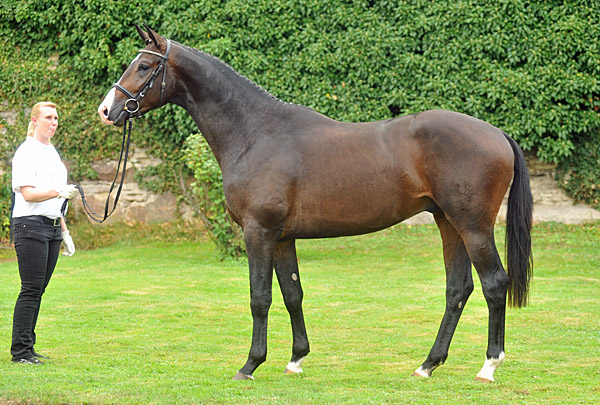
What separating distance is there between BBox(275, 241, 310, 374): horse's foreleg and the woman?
1.73m

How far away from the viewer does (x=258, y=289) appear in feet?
16.9

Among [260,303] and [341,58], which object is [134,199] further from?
[260,303]

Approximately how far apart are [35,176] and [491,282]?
3616 millimetres

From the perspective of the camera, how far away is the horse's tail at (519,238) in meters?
5.23

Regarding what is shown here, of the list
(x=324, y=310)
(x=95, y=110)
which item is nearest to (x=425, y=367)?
(x=324, y=310)

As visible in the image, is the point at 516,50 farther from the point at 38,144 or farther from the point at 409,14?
the point at 38,144

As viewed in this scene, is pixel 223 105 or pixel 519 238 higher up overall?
pixel 223 105

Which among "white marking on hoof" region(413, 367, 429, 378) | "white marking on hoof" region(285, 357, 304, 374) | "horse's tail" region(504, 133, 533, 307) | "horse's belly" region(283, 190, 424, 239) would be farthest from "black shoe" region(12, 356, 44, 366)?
"horse's tail" region(504, 133, 533, 307)

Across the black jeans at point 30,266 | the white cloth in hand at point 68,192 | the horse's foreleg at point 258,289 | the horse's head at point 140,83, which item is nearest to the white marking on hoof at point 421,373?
the horse's foreleg at point 258,289

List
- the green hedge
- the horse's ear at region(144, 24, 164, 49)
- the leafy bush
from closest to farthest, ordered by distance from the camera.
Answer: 1. the horse's ear at region(144, 24, 164, 49)
2. the leafy bush
3. the green hedge

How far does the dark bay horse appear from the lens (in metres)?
4.96

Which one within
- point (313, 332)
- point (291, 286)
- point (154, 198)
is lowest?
point (154, 198)

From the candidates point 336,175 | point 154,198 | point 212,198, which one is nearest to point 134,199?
point 154,198

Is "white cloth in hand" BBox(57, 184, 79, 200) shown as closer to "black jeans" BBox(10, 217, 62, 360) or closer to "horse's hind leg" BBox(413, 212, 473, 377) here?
"black jeans" BBox(10, 217, 62, 360)
